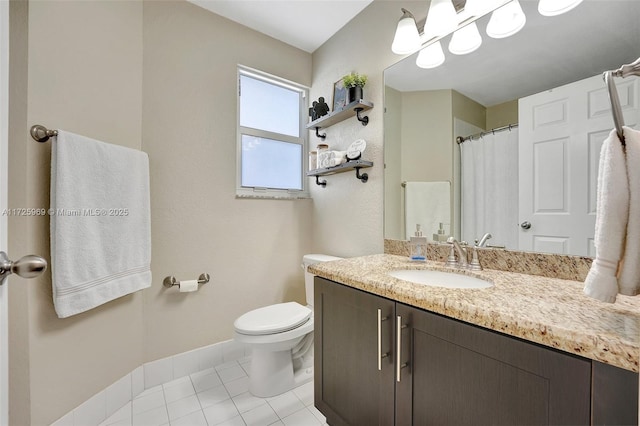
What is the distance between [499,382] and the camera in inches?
26.5

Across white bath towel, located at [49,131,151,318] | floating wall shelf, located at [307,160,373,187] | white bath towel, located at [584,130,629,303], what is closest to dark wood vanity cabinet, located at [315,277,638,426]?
white bath towel, located at [584,130,629,303]

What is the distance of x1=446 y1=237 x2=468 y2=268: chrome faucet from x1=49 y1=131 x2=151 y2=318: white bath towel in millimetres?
1665

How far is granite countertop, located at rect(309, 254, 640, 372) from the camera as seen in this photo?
0.52m

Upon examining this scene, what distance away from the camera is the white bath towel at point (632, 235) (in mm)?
546

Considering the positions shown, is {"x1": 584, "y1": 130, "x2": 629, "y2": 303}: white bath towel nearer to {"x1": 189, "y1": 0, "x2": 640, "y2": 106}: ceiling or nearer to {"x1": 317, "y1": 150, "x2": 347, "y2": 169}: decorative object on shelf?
{"x1": 189, "y1": 0, "x2": 640, "y2": 106}: ceiling

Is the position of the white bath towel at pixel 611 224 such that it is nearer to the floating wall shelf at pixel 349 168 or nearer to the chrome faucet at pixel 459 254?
the chrome faucet at pixel 459 254

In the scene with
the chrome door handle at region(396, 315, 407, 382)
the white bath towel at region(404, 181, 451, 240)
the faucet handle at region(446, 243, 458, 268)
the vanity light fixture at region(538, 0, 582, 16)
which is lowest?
the chrome door handle at region(396, 315, 407, 382)

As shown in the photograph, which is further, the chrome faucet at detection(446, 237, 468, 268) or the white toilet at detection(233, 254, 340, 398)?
the white toilet at detection(233, 254, 340, 398)

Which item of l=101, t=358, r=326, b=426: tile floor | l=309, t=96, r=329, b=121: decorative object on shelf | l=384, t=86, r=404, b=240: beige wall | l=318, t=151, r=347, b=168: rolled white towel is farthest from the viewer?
l=309, t=96, r=329, b=121: decorative object on shelf

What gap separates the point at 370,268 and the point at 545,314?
66 centimetres

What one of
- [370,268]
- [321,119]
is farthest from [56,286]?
[321,119]

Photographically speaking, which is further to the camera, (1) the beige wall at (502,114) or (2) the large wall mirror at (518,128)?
(1) the beige wall at (502,114)

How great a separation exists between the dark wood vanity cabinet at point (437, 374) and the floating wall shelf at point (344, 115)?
3.64ft

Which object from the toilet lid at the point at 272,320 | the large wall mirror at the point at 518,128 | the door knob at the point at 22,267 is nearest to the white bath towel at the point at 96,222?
the toilet lid at the point at 272,320
